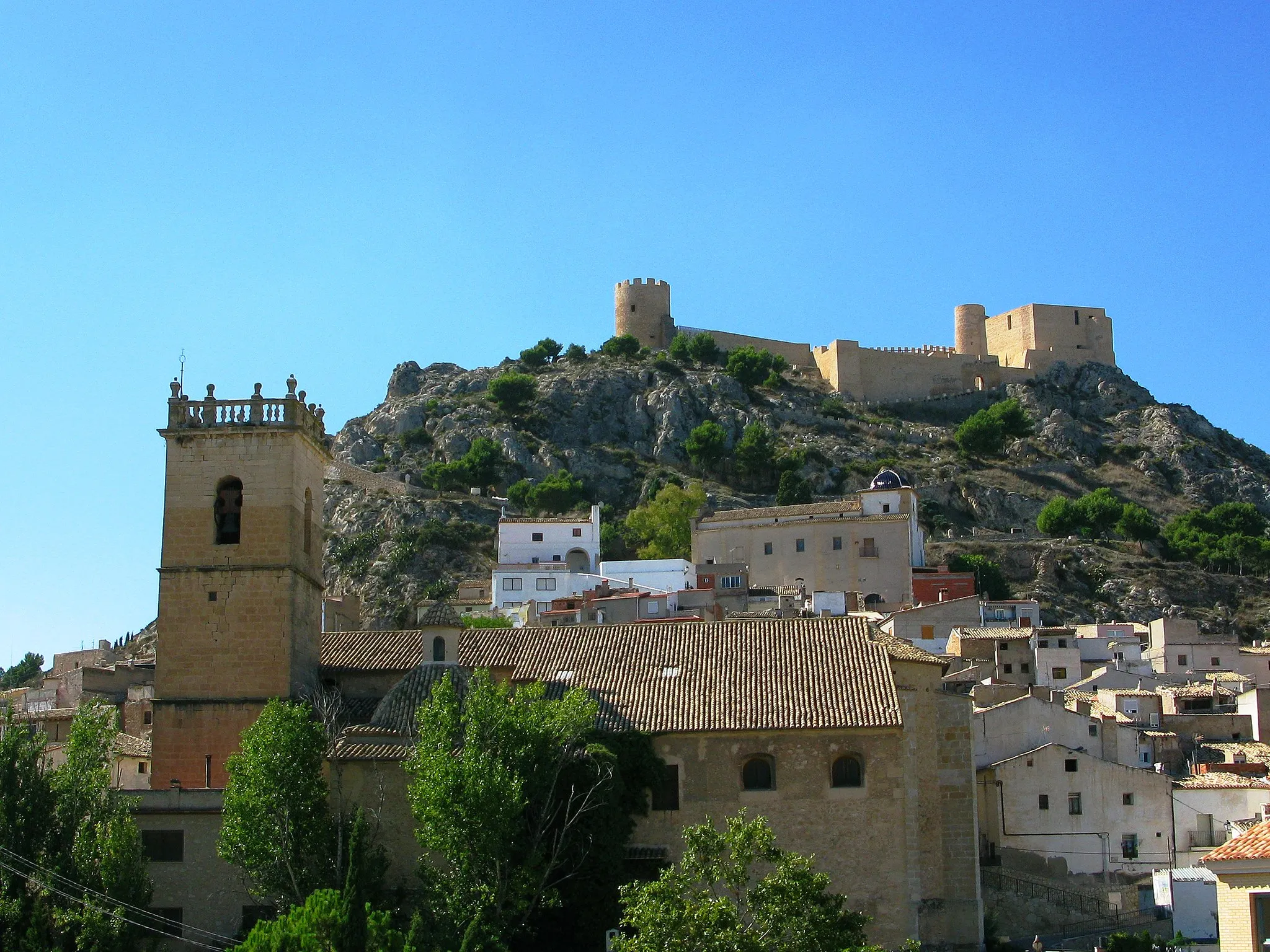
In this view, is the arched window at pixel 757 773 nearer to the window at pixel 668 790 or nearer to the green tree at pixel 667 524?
the window at pixel 668 790

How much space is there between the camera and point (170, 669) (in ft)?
135

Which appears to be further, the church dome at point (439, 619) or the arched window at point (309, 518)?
the church dome at point (439, 619)

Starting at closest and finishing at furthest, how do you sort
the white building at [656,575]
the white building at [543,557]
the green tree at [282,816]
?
the green tree at [282,816] → the white building at [656,575] → the white building at [543,557]

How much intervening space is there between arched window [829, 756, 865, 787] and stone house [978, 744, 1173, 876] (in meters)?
10.5

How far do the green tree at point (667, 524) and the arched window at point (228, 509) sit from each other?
50.1 meters

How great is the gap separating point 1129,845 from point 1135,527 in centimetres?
6416

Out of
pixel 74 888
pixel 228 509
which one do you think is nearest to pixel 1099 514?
pixel 228 509

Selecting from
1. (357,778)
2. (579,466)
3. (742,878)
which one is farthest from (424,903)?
(579,466)

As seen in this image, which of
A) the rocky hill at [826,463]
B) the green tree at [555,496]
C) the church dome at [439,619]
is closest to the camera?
the church dome at [439,619]

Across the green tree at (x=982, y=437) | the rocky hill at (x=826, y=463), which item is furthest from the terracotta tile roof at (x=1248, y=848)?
the green tree at (x=982, y=437)

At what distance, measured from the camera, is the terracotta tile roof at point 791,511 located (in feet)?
283

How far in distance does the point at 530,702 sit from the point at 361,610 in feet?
174

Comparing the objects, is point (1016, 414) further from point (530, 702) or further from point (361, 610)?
point (530, 702)

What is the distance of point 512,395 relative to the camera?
→ 400 feet
